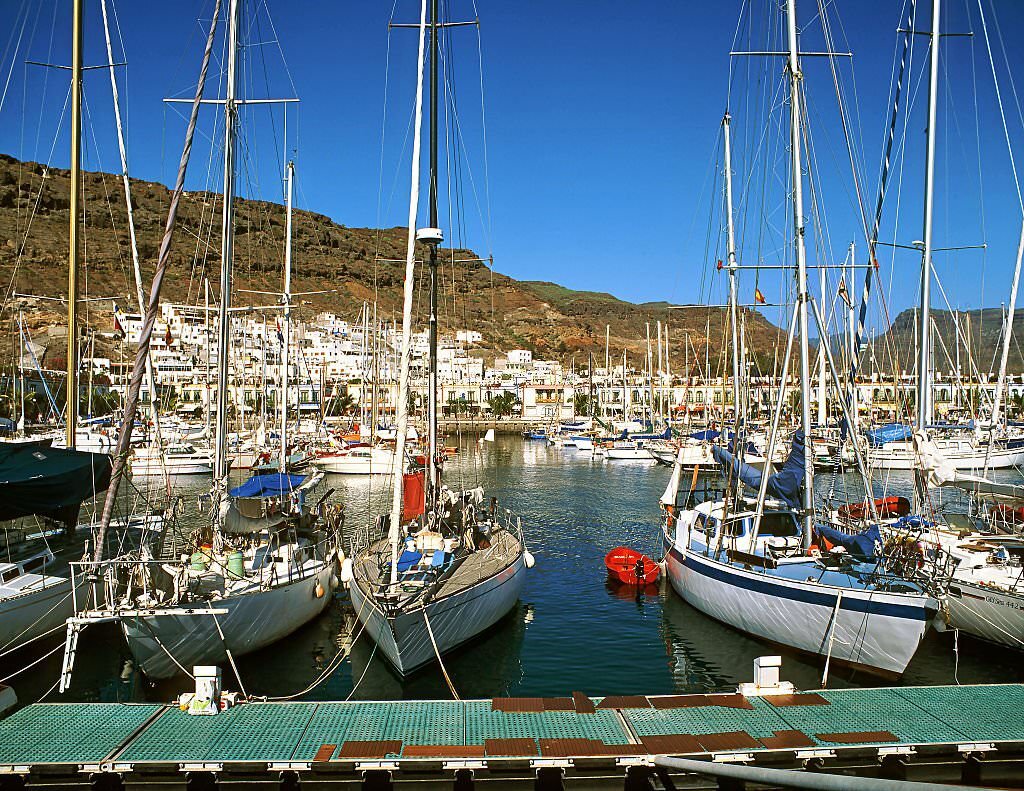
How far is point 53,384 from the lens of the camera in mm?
92875

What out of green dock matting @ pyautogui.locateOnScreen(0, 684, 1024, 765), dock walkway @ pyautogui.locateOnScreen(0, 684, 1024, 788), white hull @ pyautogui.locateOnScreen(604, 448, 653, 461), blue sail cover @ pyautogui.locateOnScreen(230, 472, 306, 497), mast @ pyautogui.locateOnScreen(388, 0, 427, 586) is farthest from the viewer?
white hull @ pyautogui.locateOnScreen(604, 448, 653, 461)

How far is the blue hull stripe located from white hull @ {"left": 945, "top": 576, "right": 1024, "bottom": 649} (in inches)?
114

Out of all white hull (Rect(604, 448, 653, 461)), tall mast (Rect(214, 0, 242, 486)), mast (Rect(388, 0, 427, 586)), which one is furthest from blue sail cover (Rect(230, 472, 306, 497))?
white hull (Rect(604, 448, 653, 461))

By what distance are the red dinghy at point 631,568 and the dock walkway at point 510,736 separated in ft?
40.6

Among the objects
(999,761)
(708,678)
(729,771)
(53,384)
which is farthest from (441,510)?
(53,384)

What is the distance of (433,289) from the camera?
19781mm

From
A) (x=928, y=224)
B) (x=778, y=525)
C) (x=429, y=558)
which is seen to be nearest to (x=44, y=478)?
(x=429, y=558)

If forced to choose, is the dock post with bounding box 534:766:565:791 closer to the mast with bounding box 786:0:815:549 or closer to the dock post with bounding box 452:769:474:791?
the dock post with bounding box 452:769:474:791

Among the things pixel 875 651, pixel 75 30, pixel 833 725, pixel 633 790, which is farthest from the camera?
pixel 75 30

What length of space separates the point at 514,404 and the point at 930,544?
115 metres

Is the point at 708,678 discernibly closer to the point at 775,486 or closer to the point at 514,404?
the point at 775,486

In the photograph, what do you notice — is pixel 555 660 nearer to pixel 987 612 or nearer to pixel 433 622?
pixel 433 622

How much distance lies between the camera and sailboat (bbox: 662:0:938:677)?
14688 mm

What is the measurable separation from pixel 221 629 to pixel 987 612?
15684mm
